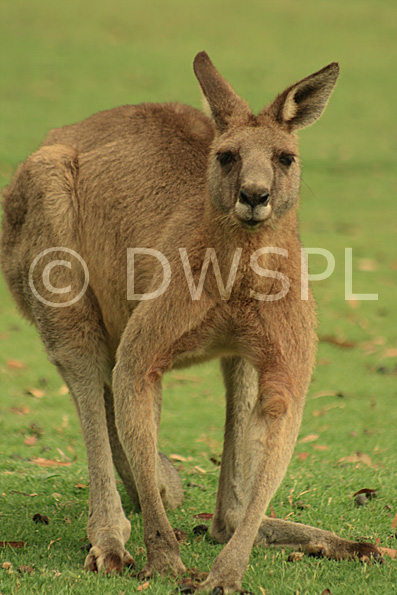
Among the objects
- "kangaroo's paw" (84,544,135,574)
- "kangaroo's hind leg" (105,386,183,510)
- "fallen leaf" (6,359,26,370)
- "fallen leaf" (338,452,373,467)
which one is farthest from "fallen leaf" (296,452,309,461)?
"fallen leaf" (6,359,26,370)

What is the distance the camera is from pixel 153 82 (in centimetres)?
1781

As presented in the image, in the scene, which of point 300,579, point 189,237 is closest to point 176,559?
point 300,579

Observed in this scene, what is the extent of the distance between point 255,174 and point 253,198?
0.12m

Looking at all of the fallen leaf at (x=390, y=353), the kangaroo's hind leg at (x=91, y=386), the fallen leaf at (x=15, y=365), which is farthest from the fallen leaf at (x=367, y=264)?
the kangaroo's hind leg at (x=91, y=386)

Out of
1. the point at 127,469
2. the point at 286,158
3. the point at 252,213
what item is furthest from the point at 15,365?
the point at 252,213

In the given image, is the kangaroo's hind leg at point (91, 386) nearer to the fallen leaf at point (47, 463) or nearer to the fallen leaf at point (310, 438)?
the fallen leaf at point (47, 463)

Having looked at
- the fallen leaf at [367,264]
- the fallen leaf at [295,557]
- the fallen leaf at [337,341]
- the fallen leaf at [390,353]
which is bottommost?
the fallen leaf at [295,557]

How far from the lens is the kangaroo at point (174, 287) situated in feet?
11.7

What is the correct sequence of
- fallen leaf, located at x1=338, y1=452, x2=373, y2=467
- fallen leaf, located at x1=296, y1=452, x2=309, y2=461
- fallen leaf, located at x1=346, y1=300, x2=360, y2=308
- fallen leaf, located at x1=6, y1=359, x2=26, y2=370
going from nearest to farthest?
1. fallen leaf, located at x1=338, y1=452, x2=373, y2=467
2. fallen leaf, located at x1=296, y1=452, x2=309, y2=461
3. fallen leaf, located at x1=6, y1=359, x2=26, y2=370
4. fallen leaf, located at x1=346, y1=300, x2=360, y2=308

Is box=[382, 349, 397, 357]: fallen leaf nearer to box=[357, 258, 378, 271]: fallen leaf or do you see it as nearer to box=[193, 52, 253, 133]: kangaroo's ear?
box=[357, 258, 378, 271]: fallen leaf

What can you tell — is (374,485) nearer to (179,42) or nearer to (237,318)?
(237,318)

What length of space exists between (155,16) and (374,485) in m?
19.5

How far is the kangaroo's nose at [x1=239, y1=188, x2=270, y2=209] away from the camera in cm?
342

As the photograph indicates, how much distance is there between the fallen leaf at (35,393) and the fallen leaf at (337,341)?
270cm
